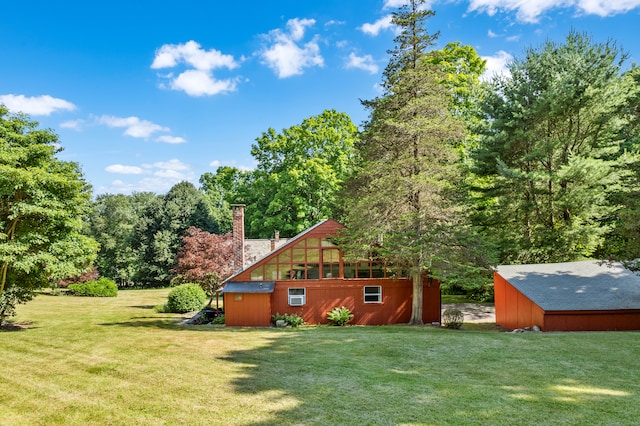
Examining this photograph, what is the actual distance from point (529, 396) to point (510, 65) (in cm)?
2112

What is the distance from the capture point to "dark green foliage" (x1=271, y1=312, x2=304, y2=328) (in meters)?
19.7

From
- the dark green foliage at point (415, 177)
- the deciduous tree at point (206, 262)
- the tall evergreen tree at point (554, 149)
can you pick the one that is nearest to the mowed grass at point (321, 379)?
the dark green foliage at point (415, 177)


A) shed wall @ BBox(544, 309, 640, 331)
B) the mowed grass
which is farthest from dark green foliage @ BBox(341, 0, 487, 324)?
the mowed grass

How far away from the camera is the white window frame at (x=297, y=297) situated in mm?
20562

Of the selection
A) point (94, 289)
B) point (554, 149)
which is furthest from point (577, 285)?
point (94, 289)

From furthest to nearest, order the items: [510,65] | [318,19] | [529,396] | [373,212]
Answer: [510,65] < [318,19] < [373,212] < [529,396]

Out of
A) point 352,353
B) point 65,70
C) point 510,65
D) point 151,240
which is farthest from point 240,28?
point 151,240

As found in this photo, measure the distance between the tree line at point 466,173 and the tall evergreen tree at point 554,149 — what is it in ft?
0.22

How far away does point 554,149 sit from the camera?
70.6 feet

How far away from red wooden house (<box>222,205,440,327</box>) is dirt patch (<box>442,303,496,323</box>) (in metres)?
4.46

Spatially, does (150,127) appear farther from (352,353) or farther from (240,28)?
(352,353)

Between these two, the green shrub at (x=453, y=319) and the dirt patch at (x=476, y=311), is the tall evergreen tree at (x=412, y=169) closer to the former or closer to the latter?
the green shrub at (x=453, y=319)

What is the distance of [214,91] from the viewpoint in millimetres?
24484

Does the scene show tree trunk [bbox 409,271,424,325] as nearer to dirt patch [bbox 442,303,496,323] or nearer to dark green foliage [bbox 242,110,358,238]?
dirt patch [bbox 442,303,496,323]
